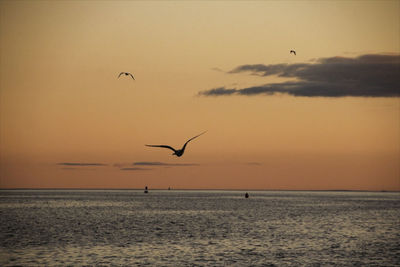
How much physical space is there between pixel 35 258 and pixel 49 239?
653 inches

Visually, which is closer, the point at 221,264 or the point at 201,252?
the point at 221,264

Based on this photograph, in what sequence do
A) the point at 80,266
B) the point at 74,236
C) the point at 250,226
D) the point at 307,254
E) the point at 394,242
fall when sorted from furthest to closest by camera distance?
the point at 250,226 → the point at 74,236 → the point at 394,242 → the point at 307,254 → the point at 80,266

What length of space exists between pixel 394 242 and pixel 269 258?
830 inches

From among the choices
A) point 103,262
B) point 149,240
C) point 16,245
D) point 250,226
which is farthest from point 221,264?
point 250,226

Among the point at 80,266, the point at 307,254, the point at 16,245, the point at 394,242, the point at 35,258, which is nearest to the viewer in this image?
the point at 80,266

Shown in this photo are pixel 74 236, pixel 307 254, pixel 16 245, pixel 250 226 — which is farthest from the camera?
pixel 250 226

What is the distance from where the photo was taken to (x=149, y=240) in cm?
6334

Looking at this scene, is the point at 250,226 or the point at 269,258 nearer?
the point at 269,258

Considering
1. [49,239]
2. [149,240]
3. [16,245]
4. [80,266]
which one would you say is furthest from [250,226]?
[80,266]

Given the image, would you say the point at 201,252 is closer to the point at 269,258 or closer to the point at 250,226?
the point at 269,258

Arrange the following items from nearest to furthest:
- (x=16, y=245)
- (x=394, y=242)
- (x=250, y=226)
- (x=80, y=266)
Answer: (x=80, y=266) < (x=16, y=245) < (x=394, y=242) < (x=250, y=226)

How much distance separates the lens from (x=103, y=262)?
46500mm

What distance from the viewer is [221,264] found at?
4547cm

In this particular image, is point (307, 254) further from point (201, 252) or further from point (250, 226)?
point (250, 226)
